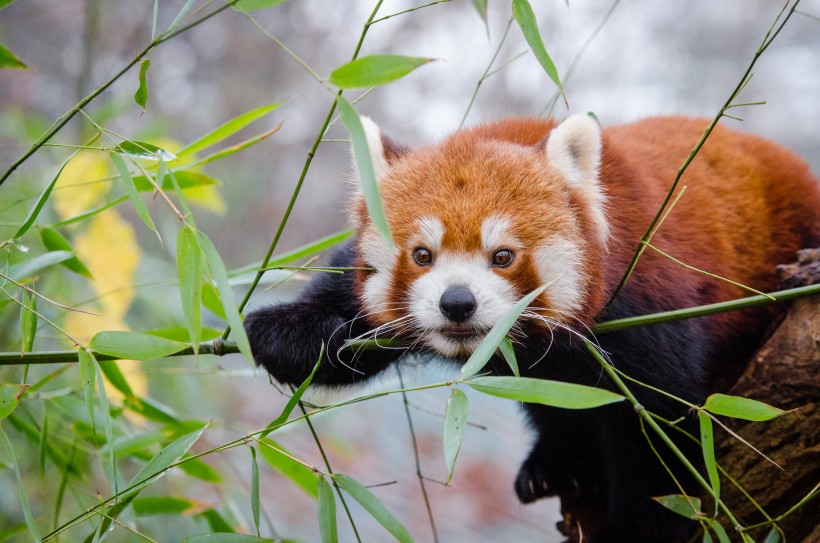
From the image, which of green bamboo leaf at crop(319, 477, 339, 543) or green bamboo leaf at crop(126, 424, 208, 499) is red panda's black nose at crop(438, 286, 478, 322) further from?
green bamboo leaf at crop(126, 424, 208, 499)

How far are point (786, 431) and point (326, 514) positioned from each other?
131 centimetres

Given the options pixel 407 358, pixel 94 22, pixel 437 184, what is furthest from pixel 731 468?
pixel 94 22

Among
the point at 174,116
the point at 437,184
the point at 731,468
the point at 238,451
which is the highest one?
the point at 174,116

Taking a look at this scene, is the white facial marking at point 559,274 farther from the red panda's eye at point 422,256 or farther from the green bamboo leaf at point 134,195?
the green bamboo leaf at point 134,195

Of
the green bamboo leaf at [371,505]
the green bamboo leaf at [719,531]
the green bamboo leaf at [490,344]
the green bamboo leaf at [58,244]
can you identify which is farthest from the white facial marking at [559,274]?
the green bamboo leaf at [58,244]

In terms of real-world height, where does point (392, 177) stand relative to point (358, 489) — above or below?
above

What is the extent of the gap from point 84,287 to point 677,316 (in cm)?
288

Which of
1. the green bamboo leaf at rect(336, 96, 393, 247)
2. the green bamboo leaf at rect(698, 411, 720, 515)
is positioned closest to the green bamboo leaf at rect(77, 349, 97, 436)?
the green bamboo leaf at rect(336, 96, 393, 247)

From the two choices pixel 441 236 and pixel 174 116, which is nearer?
pixel 441 236

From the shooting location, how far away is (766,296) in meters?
1.60

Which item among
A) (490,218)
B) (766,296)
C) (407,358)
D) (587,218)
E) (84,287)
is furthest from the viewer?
(84,287)

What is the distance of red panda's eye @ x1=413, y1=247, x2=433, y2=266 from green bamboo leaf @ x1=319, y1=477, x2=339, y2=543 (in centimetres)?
62

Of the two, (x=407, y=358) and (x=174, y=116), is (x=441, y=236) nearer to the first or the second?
(x=407, y=358)

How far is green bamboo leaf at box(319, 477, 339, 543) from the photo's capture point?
1.63 m
